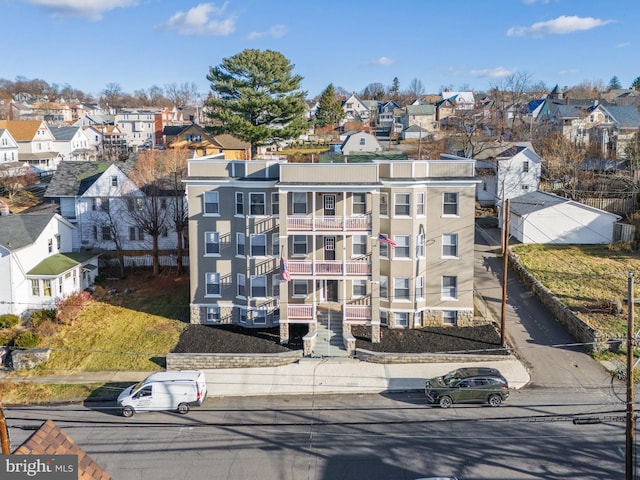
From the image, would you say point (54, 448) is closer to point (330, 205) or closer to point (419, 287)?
point (330, 205)

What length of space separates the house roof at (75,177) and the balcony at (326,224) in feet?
64.8

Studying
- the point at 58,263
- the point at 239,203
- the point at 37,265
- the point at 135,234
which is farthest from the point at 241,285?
the point at 135,234

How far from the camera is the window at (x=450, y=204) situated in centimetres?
3150

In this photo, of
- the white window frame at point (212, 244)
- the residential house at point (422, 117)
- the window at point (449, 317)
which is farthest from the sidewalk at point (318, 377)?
the residential house at point (422, 117)

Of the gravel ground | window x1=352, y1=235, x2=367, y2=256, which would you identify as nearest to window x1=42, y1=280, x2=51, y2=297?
the gravel ground

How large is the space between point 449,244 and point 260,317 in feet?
37.7

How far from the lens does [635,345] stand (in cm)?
2759

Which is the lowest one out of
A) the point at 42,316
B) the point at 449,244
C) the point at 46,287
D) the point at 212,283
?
the point at 42,316

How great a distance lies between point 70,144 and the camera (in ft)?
307

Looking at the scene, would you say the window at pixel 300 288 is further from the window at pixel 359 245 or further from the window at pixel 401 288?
the window at pixel 401 288

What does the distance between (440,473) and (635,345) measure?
14.1 m

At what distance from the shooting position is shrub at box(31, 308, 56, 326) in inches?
1286

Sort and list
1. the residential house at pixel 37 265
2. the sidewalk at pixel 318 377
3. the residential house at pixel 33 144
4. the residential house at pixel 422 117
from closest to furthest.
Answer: the sidewalk at pixel 318 377, the residential house at pixel 37 265, the residential house at pixel 33 144, the residential house at pixel 422 117

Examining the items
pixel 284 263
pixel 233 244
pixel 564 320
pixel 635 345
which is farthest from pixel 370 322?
pixel 635 345
